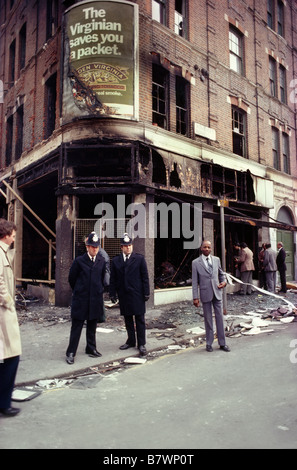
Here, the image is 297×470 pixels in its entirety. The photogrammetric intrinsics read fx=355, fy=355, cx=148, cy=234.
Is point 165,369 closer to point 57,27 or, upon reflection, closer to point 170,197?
point 170,197

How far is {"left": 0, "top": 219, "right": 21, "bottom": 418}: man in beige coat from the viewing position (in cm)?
373

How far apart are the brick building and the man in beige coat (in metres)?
6.52

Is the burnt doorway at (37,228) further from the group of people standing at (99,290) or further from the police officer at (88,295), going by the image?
the police officer at (88,295)

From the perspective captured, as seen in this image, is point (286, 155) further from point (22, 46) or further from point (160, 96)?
point (22, 46)

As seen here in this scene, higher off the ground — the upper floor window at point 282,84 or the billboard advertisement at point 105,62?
the upper floor window at point 282,84

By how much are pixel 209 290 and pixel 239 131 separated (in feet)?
36.3

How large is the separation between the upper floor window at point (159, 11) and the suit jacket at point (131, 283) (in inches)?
378

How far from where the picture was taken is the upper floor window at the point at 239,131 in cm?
1530

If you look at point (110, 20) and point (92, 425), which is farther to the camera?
point (110, 20)

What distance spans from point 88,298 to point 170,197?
243 inches

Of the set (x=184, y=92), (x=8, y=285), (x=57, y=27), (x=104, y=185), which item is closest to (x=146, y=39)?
(x=184, y=92)

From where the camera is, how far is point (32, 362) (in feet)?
18.6

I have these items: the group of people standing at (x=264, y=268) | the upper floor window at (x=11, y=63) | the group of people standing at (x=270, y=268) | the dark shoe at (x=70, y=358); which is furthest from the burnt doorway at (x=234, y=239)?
the upper floor window at (x=11, y=63)

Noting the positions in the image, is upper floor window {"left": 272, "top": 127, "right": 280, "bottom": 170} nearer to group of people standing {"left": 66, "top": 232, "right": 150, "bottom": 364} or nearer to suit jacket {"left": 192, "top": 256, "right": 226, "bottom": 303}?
suit jacket {"left": 192, "top": 256, "right": 226, "bottom": 303}
